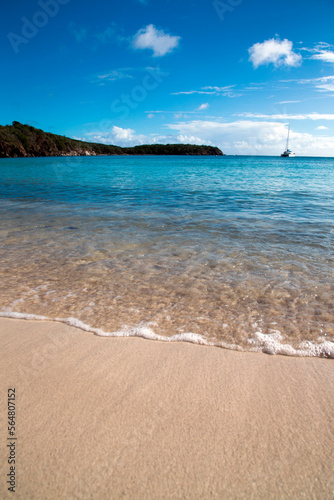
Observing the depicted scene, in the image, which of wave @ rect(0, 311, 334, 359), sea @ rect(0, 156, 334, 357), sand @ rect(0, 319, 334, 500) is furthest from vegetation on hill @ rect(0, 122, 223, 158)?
sand @ rect(0, 319, 334, 500)

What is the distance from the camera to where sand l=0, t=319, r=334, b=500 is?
55.9 inches

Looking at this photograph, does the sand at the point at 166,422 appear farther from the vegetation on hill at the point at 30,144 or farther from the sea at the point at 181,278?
the vegetation on hill at the point at 30,144

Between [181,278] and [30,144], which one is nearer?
[181,278]

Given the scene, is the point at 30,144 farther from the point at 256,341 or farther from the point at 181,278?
the point at 256,341

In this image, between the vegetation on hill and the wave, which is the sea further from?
the vegetation on hill

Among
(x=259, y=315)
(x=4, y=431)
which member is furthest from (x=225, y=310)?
(x=4, y=431)

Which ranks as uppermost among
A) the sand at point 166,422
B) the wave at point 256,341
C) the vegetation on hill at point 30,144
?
the vegetation on hill at point 30,144

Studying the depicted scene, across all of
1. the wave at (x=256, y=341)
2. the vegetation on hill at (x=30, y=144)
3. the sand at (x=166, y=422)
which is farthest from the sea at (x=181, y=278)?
the vegetation on hill at (x=30, y=144)

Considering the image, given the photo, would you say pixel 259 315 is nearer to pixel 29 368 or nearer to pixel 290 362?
pixel 290 362

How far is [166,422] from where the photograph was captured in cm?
175

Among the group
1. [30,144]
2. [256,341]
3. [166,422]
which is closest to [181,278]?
[256,341]

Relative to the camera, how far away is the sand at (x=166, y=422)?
1421 mm

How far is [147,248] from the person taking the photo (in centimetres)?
561

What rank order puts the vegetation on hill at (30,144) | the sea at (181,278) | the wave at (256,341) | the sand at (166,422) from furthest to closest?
the vegetation on hill at (30,144) → the sea at (181,278) → the wave at (256,341) → the sand at (166,422)
